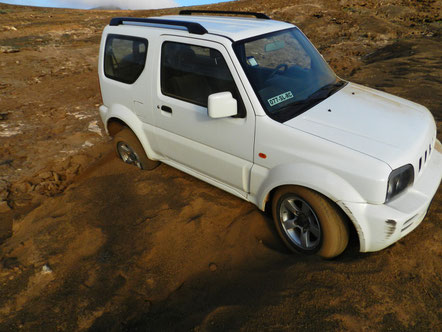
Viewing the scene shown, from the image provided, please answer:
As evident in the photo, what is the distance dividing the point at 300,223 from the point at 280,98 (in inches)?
45.9

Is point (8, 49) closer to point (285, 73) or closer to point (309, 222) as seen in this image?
point (285, 73)

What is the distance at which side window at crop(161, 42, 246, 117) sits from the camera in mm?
3156

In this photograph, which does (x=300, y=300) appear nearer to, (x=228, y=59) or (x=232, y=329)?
(x=232, y=329)

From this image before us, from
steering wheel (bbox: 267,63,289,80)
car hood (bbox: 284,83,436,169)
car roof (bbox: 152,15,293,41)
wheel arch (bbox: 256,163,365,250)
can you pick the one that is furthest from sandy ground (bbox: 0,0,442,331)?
car roof (bbox: 152,15,293,41)

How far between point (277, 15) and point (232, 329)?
57.2 feet

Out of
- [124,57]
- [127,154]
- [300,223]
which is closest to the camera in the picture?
[300,223]

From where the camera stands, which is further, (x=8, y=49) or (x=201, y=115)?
(x=8, y=49)

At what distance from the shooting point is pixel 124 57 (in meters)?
4.16

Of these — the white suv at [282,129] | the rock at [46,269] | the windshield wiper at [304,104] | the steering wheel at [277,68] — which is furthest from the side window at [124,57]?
the rock at [46,269]

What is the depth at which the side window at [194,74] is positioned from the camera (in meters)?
3.16

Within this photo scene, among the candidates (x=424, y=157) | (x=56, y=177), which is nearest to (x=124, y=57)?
(x=56, y=177)

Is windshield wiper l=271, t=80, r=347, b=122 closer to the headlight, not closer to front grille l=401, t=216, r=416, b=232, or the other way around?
the headlight

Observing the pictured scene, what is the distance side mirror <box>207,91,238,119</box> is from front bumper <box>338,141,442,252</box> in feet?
3.95

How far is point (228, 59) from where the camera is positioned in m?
3.07
